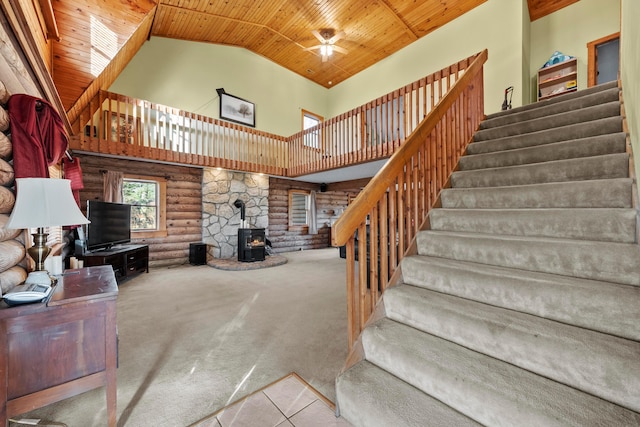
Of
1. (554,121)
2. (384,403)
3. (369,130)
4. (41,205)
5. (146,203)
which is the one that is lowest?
(384,403)

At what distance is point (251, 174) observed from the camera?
6.71 m

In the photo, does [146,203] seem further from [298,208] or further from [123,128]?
[298,208]

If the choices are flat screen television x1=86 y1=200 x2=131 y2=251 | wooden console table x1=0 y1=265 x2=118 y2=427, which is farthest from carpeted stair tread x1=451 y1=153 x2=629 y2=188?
flat screen television x1=86 y1=200 x2=131 y2=251

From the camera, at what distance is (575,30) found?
472cm

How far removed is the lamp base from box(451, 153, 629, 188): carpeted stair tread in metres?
3.17

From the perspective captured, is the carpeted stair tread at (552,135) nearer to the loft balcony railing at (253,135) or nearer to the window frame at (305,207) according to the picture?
the loft balcony railing at (253,135)

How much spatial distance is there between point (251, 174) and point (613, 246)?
6417 mm

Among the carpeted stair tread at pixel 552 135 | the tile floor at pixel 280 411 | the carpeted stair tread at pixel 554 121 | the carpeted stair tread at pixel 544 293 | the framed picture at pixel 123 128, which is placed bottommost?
the tile floor at pixel 280 411

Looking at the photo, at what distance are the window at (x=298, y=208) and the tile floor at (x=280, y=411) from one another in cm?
652

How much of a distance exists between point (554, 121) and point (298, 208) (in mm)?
6655

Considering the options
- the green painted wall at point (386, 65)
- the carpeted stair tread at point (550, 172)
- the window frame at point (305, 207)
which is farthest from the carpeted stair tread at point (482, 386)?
the window frame at point (305, 207)

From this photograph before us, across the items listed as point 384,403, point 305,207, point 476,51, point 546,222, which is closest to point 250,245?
point 305,207

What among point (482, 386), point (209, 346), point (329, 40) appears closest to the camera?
point (482, 386)

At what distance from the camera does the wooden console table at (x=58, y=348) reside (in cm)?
122
